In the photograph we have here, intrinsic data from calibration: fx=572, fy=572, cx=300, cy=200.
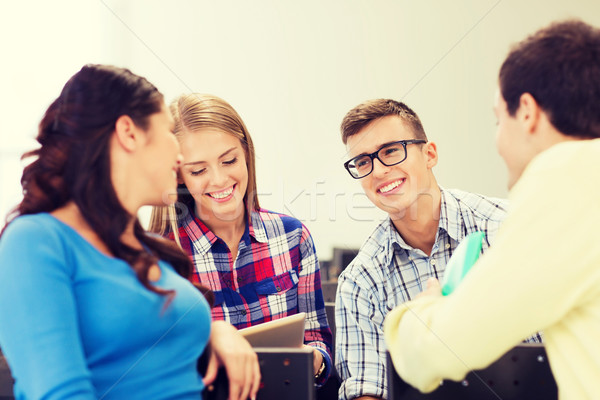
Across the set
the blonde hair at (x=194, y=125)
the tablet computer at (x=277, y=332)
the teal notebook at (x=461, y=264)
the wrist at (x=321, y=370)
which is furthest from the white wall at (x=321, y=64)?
the teal notebook at (x=461, y=264)

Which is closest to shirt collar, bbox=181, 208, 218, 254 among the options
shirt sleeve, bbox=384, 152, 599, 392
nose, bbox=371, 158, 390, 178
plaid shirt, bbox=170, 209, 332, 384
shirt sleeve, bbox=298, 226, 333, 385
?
plaid shirt, bbox=170, 209, 332, 384

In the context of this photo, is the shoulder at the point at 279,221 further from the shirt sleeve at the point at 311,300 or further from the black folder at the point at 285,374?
the black folder at the point at 285,374

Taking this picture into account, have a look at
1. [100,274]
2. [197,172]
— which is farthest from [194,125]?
[100,274]

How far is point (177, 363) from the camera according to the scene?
3.14ft

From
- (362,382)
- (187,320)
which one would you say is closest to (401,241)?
(362,382)

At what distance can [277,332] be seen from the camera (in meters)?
1.14

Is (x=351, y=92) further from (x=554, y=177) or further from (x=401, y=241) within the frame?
(x=554, y=177)

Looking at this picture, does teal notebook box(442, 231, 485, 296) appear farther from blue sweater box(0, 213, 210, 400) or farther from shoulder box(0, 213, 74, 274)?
shoulder box(0, 213, 74, 274)

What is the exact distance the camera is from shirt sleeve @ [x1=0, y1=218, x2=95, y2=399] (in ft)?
2.65

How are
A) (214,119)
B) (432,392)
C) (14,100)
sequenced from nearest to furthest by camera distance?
(432,392) → (214,119) → (14,100)

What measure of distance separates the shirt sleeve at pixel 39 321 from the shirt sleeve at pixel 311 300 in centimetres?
88

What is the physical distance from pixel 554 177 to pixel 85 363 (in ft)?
2.36

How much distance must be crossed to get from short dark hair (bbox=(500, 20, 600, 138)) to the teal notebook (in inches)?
9.7

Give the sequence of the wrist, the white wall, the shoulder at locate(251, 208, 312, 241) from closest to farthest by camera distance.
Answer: the wrist
the shoulder at locate(251, 208, 312, 241)
the white wall
